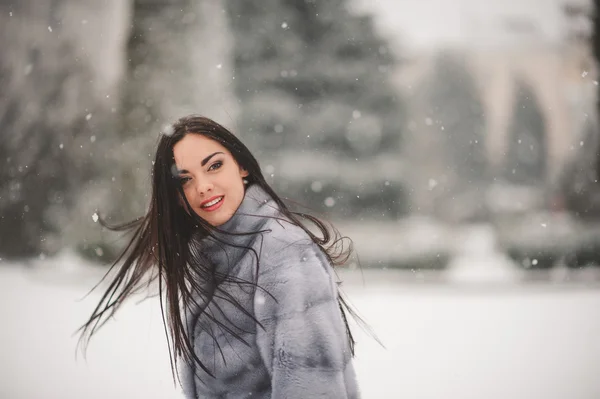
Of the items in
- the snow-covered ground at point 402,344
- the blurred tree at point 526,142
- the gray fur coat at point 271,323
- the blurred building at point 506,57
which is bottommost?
the snow-covered ground at point 402,344

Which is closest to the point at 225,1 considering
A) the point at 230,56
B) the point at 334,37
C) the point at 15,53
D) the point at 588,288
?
the point at 230,56

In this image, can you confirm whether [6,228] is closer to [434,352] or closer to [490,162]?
[434,352]

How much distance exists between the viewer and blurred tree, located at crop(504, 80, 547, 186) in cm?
1034

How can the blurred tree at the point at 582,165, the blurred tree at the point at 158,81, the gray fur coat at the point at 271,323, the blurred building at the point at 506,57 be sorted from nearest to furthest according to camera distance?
the gray fur coat at the point at 271,323, the blurred tree at the point at 158,81, the blurred tree at the point at 582,165, the blurred building at the point at 506,57

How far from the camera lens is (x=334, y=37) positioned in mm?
8391

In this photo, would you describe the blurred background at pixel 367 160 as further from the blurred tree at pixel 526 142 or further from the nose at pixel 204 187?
the nose at pixel 204 187

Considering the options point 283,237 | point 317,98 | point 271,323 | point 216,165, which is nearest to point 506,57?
point 317,98

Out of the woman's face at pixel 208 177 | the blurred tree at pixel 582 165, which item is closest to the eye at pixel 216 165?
the woman's face at pixel 208 177

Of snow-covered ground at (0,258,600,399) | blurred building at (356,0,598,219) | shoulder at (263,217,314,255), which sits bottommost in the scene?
snow-covered ground at (0,258,600,399)

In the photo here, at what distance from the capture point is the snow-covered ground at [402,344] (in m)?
3.73

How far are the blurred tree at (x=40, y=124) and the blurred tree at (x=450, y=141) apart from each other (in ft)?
20.1

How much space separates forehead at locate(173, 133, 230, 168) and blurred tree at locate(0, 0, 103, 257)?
6078mm

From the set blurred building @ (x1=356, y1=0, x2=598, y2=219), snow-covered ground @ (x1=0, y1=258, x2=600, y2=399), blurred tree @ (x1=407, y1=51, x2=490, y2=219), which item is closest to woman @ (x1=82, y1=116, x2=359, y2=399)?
snow-covered ground @ (x1=0, y1=258, x2=600, y2=399)

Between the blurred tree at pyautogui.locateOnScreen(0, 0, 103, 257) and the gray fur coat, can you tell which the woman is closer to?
the gray fur coat
